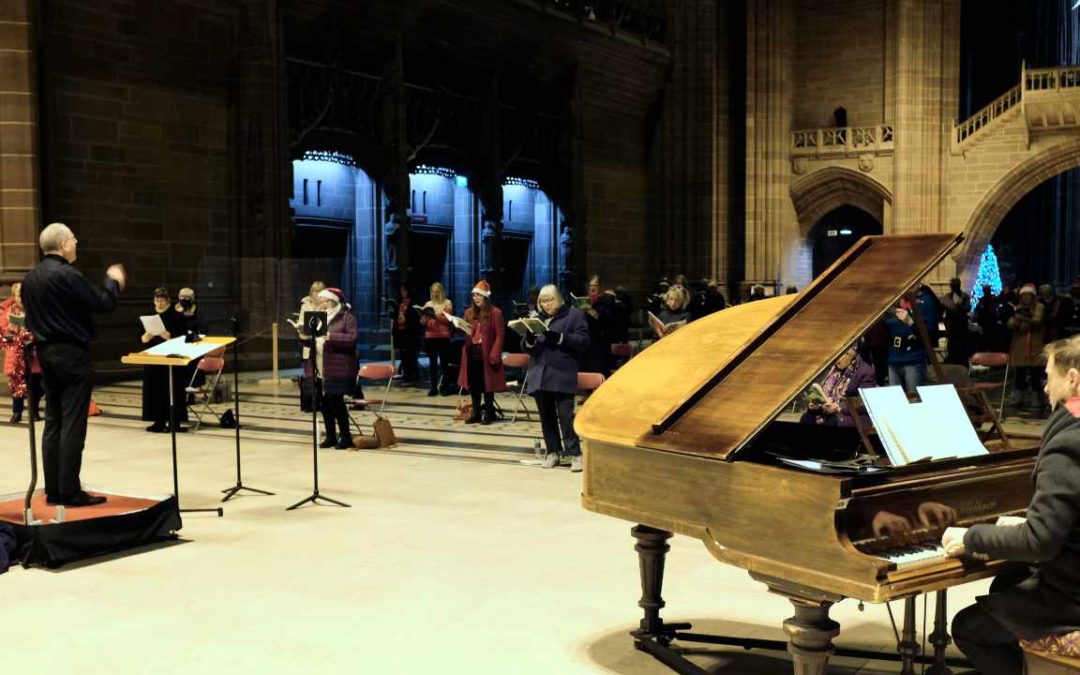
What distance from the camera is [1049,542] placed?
2.88 metres

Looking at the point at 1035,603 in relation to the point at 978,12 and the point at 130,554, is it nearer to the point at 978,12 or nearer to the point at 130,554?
the point at 130,554

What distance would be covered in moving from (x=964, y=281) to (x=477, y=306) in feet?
60.1

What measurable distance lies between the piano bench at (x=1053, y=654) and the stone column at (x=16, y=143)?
13330 mm

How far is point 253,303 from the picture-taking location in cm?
1612

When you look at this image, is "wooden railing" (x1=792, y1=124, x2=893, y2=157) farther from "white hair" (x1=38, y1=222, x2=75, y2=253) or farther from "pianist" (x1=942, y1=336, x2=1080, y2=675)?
"pianist" (x1=942, y1=336, x2=1080, y2=675)

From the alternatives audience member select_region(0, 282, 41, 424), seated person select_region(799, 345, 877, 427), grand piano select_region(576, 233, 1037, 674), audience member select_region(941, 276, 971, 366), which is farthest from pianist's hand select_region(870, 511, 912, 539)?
audience member select_region(0, 282, 41, 424)

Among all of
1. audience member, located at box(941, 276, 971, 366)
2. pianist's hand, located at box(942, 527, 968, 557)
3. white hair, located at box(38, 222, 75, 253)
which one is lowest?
pianist's hand, located at box(942, 527, 968, 557)

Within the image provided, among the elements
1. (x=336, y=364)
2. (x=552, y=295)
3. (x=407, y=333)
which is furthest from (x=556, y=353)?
(x=407, y=333)

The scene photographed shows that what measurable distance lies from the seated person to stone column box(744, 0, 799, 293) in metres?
20.8

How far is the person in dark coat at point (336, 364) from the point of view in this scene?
9266 millimetres

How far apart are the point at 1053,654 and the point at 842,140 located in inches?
1060

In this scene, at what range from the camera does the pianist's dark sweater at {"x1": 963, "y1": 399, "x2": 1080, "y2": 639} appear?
288cm

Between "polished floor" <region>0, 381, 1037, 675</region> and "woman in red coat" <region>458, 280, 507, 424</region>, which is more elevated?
"woman in red coat" <region>458, 280, 507, 424</region>

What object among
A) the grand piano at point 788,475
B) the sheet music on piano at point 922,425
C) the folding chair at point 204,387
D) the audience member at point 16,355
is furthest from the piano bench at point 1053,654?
the audience member at point 16,355
